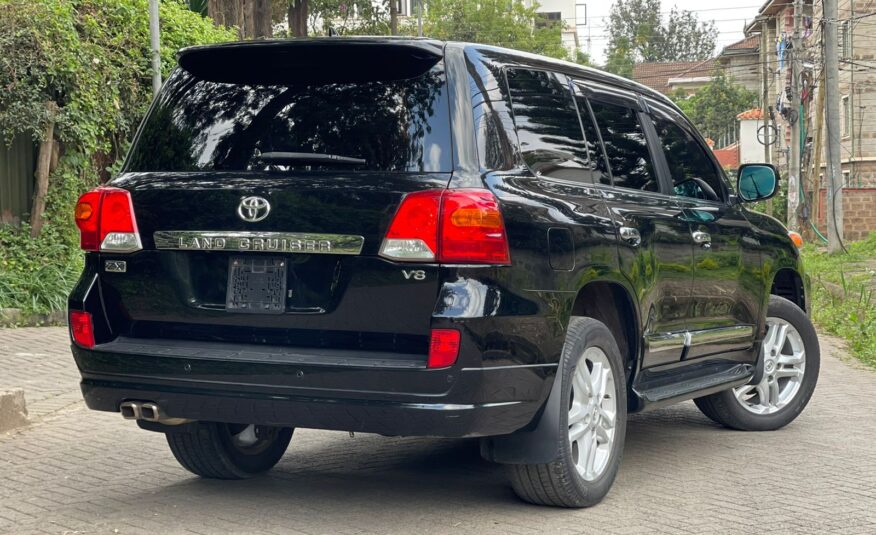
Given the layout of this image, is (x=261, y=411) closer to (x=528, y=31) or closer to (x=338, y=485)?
(x=338, y=485)

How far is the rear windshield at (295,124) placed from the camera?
4789 mm

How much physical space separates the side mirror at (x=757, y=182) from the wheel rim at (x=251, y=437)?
3.14m

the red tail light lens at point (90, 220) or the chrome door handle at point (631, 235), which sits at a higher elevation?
the red tail light lens at point (90, 220)

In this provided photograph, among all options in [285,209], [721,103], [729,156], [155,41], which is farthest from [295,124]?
[721,103]

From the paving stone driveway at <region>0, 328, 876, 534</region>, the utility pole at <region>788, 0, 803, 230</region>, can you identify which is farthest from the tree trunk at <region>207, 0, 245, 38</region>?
the utility pole at <region>788, 0, 803, 230</region>

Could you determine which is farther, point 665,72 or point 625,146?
point 665,72

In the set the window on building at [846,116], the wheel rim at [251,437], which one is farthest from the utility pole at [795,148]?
the wheel rim at [251,437]

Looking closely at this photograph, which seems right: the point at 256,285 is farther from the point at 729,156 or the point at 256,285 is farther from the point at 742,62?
the point at 742,62

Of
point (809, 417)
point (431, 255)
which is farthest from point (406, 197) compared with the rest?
point (809, 417)

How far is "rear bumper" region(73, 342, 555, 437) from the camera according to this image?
4566 millimetres

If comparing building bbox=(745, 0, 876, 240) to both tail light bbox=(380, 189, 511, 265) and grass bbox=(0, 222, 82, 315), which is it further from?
tail light bbox=(380, 189, 511, 265)

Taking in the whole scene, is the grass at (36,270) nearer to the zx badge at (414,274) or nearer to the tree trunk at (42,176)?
the tree trunk at (42,176)

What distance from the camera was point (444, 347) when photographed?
4.52m

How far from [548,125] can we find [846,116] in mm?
39154
